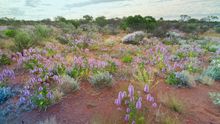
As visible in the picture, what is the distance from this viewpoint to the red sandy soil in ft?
13.2

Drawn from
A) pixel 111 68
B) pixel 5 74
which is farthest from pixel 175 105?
pixel 5 74

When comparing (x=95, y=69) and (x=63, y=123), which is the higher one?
(x=95, y=69)

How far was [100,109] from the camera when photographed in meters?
4.35

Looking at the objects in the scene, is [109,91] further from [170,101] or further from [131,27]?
[131,27]

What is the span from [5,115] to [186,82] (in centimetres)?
453

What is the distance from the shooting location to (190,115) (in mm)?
4422

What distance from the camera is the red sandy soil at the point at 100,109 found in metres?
4.03

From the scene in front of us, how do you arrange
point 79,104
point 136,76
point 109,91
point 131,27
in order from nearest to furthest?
point 79,104 < point 109,91 < point 136,76 < point 131,27

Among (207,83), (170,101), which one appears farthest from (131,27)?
(170,101)

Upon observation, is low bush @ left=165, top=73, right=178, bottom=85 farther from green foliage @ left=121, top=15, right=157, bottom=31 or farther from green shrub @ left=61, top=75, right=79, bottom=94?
green foliage @ left=121, top=15, right=157, bottom=31

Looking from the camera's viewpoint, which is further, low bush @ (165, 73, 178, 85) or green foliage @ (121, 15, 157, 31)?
green foliage @ (121, 15, 157, 31)

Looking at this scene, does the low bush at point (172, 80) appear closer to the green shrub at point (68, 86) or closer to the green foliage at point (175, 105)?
the green foliage at point (175, 105)

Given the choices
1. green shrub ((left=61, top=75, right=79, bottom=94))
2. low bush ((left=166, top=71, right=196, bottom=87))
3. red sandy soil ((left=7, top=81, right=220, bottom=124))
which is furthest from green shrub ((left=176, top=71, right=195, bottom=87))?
green shrub ((left=61, top=75, right=79, bottom=94))

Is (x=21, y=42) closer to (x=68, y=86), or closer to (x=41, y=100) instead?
(x=68, y=86)
